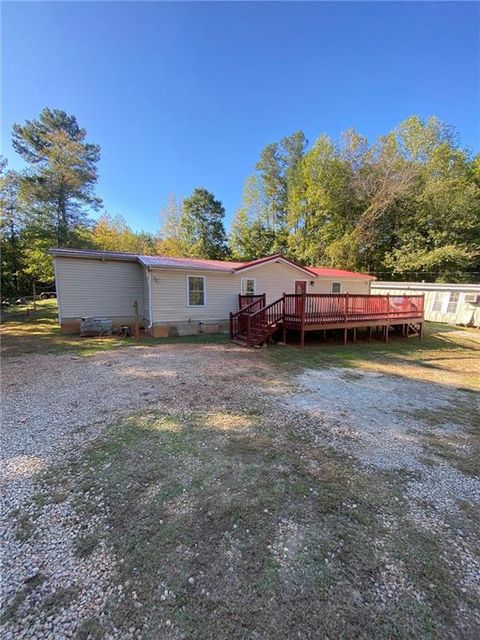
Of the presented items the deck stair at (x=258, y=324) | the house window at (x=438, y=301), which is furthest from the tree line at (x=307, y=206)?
the deck stair at (x=258, y=324)

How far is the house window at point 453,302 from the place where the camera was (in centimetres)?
1723

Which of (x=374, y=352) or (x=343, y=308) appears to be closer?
(x=374, y=352)

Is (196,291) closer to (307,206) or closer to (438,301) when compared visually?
(438,301)

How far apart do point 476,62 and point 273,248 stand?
17321 millimetres

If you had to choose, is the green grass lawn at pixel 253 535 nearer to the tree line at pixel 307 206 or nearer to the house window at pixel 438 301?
the house window at pixel 438 301

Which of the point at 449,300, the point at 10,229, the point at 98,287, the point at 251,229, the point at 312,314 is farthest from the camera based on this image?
the point at 251,229

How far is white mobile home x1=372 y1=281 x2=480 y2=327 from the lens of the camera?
16453 mm

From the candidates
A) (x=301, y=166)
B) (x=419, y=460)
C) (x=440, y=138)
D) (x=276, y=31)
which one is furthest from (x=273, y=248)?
(x=419, y=460)

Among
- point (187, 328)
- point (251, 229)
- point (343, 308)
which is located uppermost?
point (251, 229)

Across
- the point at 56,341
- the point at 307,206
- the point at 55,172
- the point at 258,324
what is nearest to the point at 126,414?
the point at 258,324

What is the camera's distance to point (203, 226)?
93.8ft

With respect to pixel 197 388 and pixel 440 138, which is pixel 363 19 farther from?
pixel 440 138

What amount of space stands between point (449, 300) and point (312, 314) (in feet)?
44.3

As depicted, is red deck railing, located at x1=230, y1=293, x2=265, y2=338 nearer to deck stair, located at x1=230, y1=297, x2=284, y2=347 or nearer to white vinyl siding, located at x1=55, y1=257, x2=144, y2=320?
A: deck stair, located at x1=230, y1=297, x2=284, y2=347
